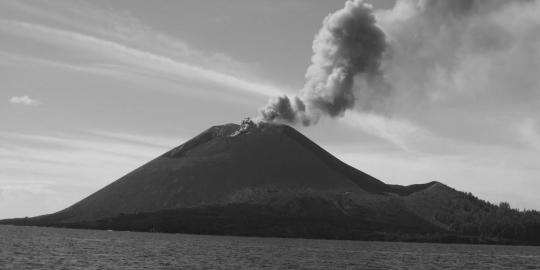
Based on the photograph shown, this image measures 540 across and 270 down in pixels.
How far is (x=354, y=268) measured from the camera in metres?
121

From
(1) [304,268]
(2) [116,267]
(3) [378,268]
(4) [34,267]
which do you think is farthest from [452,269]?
(4) [34,267]

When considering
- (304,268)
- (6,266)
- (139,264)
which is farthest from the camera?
(304,268)

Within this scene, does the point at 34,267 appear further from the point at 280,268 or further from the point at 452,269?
the point at 452,269

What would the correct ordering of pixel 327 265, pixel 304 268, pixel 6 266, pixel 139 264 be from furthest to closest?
pixel 327 265 → pixel 304 268 → pixel 139 264 → pixel 6 266

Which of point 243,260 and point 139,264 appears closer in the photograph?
point 139,264

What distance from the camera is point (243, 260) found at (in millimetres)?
133000

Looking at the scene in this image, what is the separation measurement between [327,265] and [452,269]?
24.5 meters

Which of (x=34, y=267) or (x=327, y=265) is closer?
(x=34, y=267)

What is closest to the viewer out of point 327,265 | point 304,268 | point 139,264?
point 139,264

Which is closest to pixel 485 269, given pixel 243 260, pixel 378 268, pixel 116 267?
pixel 378 268

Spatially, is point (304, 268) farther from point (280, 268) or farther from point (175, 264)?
point (175, 264)

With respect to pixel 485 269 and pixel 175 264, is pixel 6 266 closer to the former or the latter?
pixel 175 264

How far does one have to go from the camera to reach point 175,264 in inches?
4493

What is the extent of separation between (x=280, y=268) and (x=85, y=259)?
35.0 m
